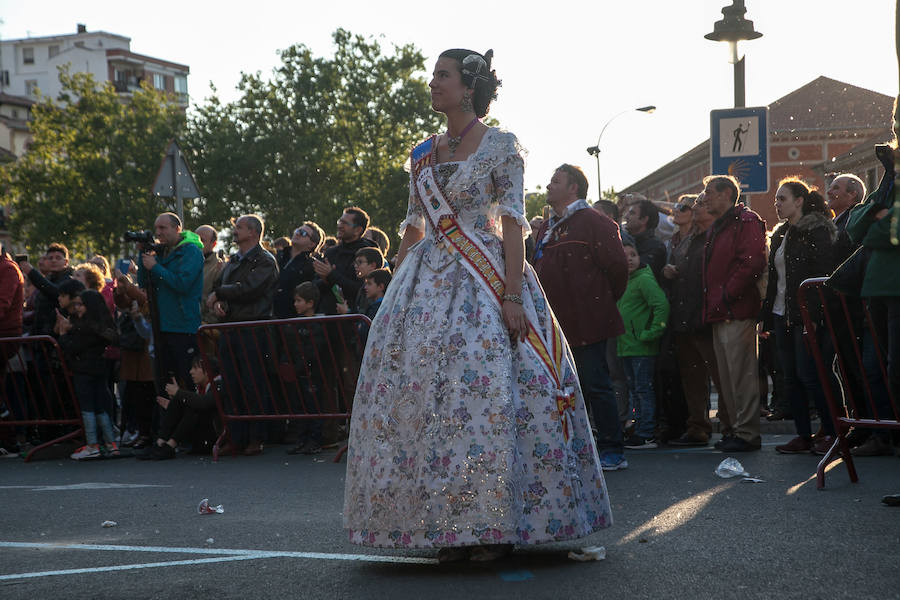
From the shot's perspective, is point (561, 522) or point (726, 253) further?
point (726, 253)

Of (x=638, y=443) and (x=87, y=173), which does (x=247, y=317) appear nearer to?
(x=638, y=443)

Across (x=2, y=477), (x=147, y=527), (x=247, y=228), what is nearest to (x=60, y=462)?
(x=2, y=477)

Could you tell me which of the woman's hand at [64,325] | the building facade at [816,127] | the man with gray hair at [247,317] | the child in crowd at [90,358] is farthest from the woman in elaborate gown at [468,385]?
the building facade at [816,127]

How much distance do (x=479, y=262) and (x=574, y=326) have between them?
3.57m

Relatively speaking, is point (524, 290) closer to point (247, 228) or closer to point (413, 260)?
point (413, 260)

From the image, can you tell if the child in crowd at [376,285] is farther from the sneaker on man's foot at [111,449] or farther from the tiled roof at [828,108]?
the tiled roof at [828,108]

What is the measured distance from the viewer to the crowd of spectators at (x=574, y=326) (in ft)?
29.5

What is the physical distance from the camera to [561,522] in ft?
16.2

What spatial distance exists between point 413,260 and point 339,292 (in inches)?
266

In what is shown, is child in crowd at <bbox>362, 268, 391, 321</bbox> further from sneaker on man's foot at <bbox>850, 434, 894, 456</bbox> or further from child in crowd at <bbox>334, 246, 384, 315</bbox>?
sneaker on man's foot at <bbox>850, 434, 894, 456</bbox>

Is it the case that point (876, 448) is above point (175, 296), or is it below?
below

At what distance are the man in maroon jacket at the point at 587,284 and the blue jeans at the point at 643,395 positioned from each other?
1.79m

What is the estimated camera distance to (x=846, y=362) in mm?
8711

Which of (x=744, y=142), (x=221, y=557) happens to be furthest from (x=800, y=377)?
(x=221, y=557)
